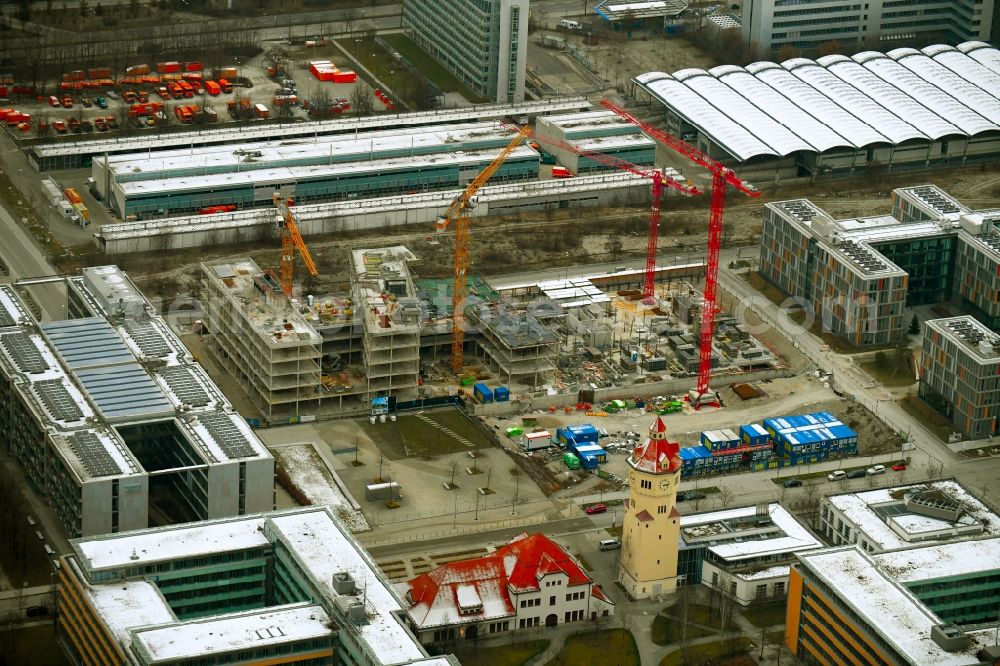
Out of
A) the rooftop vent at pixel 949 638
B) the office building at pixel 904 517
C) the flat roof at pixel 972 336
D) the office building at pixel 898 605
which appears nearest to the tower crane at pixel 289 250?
the office building at pixel 904 517

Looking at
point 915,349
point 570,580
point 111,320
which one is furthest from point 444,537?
point 915,349

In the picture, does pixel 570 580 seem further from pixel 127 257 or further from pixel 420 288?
pixel 127 257

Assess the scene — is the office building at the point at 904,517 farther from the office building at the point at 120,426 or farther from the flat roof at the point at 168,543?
the flat roof at the point at 168,543

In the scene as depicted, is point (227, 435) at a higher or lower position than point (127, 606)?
higher

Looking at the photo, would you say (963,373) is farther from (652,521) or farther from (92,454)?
(92,454)

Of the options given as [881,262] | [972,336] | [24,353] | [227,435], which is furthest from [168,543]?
[881,262]

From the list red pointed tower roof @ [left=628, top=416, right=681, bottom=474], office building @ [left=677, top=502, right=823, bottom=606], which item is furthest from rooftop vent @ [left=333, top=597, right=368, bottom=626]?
office building @ [left=677, top=502, right=823, bottom=606]
